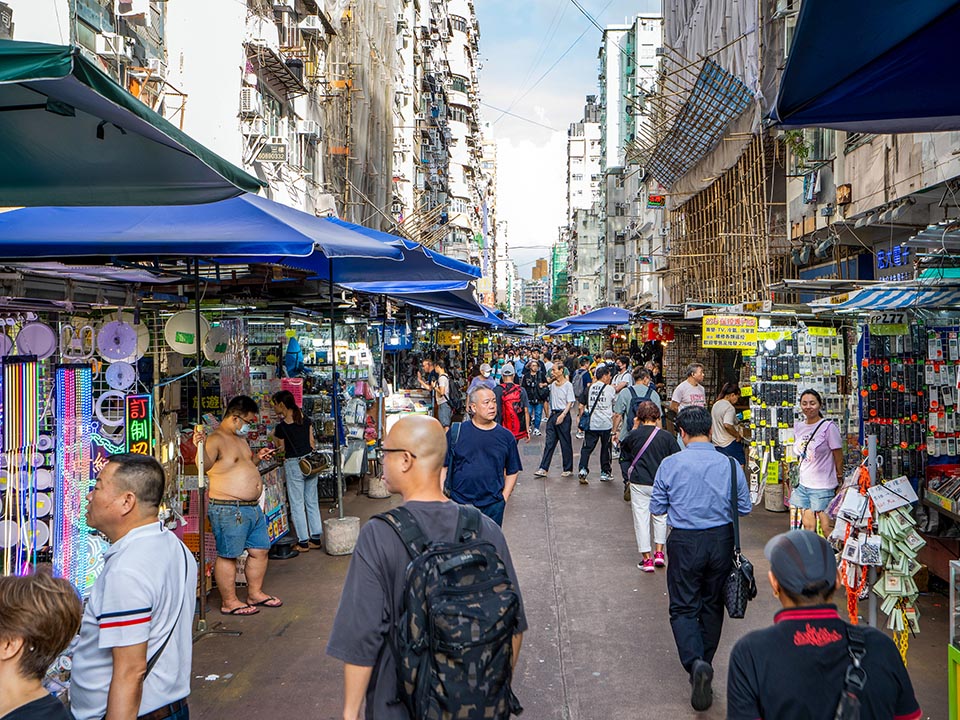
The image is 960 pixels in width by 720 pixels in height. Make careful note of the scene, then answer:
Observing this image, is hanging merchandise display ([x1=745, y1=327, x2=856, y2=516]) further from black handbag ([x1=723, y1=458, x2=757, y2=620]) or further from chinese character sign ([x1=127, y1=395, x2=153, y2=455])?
chinese character sign ([x1=127, y1=395, x2=153, y2=455])

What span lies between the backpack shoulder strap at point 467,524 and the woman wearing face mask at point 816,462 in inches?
221

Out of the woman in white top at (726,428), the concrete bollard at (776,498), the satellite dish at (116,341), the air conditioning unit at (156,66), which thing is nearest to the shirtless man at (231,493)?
the satellite dish at (116,341)

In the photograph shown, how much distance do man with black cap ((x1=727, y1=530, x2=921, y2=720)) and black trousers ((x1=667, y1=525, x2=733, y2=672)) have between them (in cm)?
254

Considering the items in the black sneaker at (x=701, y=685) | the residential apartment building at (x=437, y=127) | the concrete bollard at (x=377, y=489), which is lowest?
the black sneaker at (x=701, y=685)

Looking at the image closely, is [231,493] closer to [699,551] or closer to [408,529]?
[699,551]

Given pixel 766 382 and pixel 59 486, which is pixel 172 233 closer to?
pixel 59 486

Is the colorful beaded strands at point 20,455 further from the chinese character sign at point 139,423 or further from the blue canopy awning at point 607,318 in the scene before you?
the blue canopy awning at point 607,318

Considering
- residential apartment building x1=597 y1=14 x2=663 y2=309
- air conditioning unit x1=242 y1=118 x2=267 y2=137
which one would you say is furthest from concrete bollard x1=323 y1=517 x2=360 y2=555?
residential apartment building x1=597 y1=14 x2=663 y2=309

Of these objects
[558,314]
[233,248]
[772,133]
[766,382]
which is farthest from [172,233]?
[558,314]

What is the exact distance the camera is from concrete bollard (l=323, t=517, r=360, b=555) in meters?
8.86

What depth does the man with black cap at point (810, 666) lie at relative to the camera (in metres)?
2.59

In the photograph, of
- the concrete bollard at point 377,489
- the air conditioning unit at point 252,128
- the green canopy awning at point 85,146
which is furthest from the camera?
the air conditioning unit at point 252,128

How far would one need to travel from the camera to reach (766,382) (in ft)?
33.5

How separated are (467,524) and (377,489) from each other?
9227 mm
